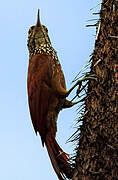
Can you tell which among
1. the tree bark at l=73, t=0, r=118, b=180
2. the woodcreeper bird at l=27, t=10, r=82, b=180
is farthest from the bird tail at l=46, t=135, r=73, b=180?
the tree bark at l=73, t=0, r=118, b=180

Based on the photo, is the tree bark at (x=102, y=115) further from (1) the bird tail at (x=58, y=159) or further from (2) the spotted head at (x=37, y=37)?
(2) the spotted head at (x=37, y=37)

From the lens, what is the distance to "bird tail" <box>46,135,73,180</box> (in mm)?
4016

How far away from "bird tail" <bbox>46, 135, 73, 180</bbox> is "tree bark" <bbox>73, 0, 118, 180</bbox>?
17.8 inches

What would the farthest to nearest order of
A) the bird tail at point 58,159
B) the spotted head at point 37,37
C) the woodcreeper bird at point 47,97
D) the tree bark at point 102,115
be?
the spotted head at point 37,37
the woodcreeper bird at point 47,97
the bird tail at point 58,159
the tree bark at point 102,115

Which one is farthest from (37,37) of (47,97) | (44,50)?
(47,97)

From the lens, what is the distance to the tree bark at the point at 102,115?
332 centimetres

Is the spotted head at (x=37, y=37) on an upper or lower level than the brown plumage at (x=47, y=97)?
upper

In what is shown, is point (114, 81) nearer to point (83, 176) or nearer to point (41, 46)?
point (83, 176)

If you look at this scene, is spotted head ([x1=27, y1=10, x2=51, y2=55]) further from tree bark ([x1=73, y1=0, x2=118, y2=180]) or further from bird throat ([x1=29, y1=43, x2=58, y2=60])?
tree bark ([x1=73, y1=0, x2=118, y2=180])

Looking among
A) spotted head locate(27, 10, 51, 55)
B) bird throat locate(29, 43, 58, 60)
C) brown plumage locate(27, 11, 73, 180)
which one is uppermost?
spotted head locate(27, 10, 51, 55)

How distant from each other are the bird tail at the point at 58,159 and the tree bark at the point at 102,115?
1.49ft

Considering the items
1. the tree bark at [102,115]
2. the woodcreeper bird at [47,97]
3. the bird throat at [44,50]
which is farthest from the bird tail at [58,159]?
the bird throat at [44,50]

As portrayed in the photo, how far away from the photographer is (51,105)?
4.66 meters

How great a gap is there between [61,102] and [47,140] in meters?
0.51
